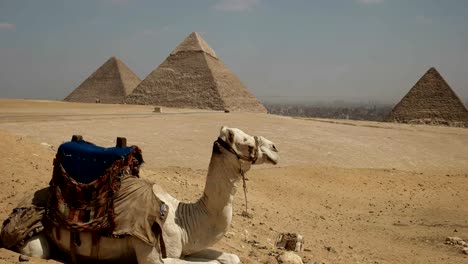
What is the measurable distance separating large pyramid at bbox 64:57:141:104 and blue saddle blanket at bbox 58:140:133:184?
2021 inches

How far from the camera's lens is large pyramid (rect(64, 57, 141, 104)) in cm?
5475

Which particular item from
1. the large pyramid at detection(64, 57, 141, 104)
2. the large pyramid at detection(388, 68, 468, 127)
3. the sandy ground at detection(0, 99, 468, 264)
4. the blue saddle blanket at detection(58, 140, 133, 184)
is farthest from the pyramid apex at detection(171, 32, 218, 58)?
the blue saddle blanket at detection(58, 140, 133, 184)

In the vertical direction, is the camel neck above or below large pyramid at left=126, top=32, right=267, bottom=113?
below

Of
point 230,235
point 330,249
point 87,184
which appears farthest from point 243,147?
point 330,249

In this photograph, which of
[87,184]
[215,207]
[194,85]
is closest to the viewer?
[215,207]

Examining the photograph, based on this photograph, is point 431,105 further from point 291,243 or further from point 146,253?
point 146,253

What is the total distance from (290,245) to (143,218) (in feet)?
7.71

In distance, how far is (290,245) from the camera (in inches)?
194

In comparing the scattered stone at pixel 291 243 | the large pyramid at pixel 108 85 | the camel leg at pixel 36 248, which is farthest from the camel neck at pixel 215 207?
the large pyramid at pixel 108 85

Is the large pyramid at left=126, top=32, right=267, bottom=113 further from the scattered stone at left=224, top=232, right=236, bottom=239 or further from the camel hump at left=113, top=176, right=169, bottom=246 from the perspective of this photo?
the camel hump at left=113, top=176, right=169, bottom=246

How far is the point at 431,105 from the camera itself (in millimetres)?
43969

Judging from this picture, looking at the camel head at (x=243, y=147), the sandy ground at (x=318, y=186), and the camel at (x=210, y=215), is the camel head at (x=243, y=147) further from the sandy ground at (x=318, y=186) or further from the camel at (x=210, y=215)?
the sandy ground at (x=318, y=186)

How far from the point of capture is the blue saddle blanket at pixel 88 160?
10.9 feet

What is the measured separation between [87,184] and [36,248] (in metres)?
0.59
